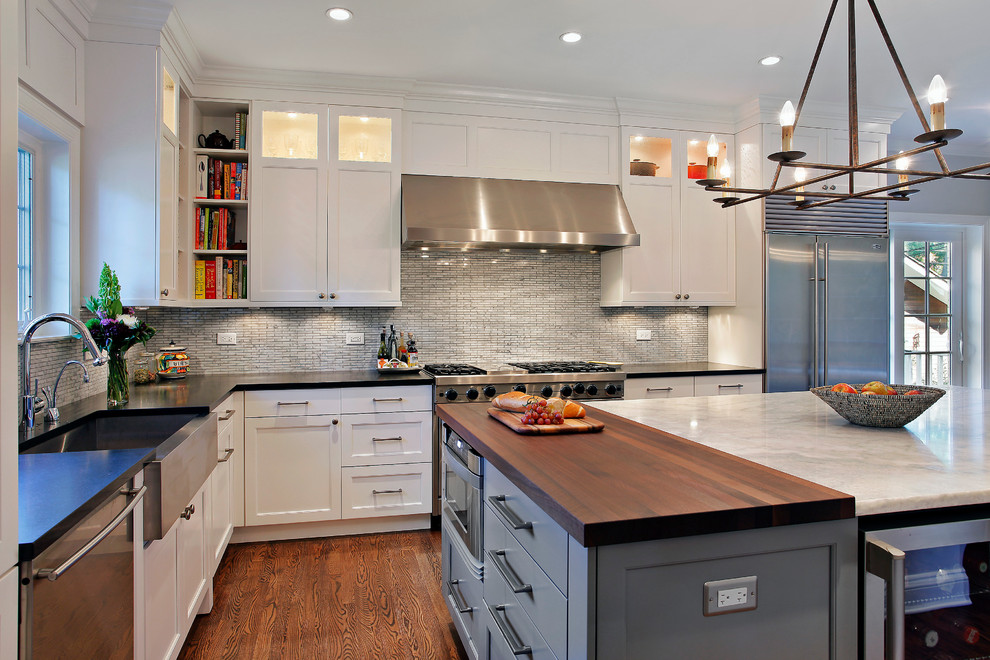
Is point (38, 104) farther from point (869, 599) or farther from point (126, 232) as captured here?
point (869, 599)

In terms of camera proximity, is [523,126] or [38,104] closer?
[38,104]

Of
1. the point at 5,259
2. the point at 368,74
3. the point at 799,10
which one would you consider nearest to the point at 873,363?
the point at 799,10

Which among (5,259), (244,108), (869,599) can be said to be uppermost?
(244,108)

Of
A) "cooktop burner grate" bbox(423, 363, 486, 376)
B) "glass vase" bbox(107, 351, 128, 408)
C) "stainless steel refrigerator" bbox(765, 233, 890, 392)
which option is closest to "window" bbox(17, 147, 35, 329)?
"glass vase" bbox(107, 351, 128, 408)

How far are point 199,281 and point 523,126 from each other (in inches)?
89.1

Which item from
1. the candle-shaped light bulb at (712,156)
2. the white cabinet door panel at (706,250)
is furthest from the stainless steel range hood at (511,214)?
the candle-shaped light bulb at (712,156)

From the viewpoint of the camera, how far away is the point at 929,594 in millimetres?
1343

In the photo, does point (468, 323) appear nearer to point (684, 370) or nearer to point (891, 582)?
point (684, 370)

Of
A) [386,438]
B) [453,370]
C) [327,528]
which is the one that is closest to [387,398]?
[386,438]

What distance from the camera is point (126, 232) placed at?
2939 mm

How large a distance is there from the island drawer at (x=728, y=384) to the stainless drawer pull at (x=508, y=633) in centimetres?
268

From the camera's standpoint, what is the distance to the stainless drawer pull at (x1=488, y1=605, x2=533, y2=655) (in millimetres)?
1486

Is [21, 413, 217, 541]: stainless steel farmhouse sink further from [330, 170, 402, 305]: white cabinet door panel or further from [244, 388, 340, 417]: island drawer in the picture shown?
[330, 170, 402, 305]: white cabinet door panel

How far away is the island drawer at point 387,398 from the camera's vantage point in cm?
350
